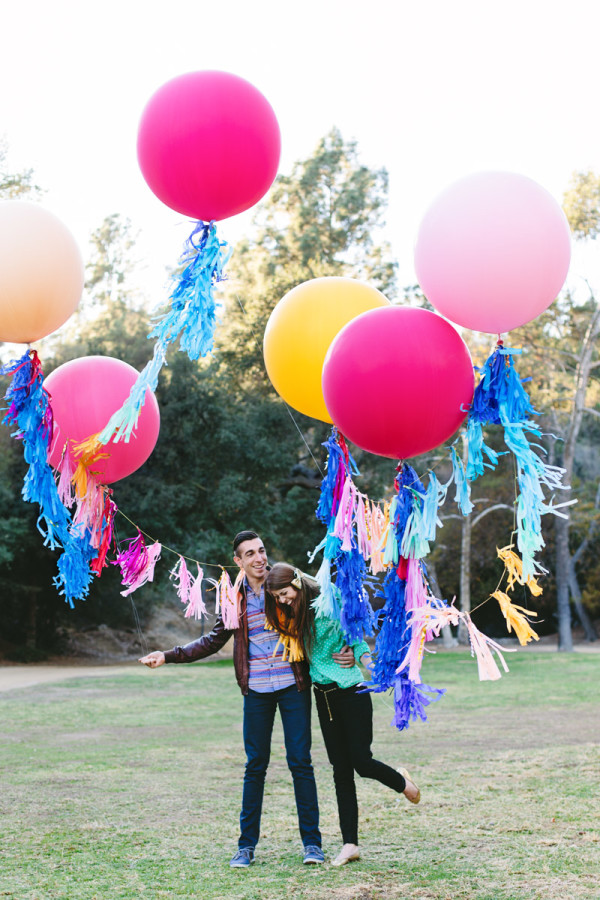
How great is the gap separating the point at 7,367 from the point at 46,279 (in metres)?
0.42

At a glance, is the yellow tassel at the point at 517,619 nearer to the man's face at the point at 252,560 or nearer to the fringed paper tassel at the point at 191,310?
the man's face at the point at 252,560

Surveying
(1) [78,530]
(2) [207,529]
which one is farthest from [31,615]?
(1) [78,530]

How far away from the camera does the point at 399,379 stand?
3184 mm

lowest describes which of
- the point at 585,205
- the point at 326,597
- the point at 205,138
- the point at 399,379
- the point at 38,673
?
the point at 38,673

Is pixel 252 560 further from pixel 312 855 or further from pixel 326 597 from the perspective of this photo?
pixel 312 855

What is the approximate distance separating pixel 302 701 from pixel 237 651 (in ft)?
1.11

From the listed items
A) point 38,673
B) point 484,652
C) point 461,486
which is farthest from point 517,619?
point 38,673

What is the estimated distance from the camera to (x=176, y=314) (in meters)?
3.50

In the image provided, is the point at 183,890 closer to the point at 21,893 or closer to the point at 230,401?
the point at 21,893

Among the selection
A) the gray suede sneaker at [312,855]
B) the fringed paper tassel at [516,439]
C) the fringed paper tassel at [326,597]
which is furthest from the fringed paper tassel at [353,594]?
the gray suede sneaker at [312,855]

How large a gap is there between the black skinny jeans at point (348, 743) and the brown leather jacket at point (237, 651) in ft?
0.29

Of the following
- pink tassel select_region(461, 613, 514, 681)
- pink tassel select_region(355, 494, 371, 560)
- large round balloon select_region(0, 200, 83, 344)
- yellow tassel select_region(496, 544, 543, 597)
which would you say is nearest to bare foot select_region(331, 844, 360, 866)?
pink tassel select_region(461, 613, 514, 681)

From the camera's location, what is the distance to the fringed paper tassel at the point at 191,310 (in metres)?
3.47

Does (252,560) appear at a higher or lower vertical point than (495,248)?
lower
